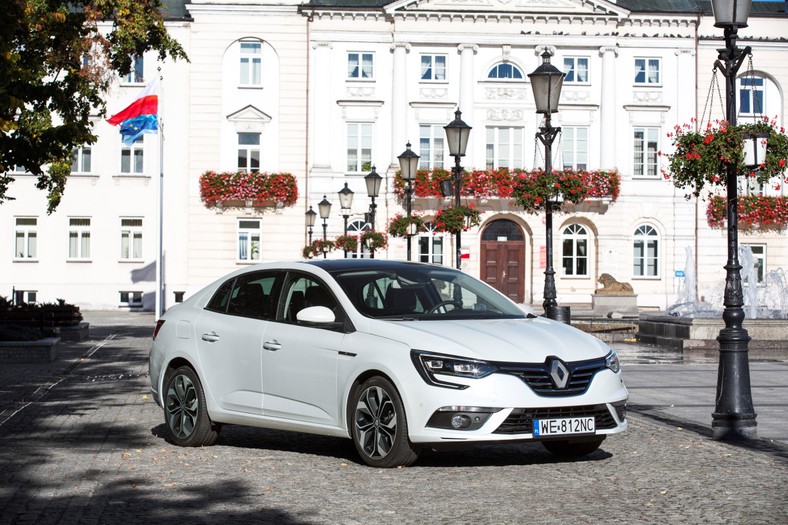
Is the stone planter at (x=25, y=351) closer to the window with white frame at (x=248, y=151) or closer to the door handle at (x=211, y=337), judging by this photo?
the door handle at (x=211, y=337)

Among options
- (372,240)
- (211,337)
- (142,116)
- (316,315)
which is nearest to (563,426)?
(316,315)

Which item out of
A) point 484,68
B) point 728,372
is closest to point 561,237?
point 484,68

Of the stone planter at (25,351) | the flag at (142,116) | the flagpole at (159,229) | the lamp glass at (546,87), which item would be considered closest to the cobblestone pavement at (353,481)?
the lamp glass at (546,87)

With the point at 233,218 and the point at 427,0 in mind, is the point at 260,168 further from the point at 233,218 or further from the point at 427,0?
the point at 427,0

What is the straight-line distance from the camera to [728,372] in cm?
1223

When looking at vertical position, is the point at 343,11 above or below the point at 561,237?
above

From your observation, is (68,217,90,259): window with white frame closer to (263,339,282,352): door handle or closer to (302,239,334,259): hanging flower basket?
(302,239,334,259): hanging flower basket

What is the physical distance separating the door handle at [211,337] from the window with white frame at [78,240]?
154 ft

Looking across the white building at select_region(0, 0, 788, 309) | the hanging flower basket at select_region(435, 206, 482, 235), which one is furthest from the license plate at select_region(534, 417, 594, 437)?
the white building at select_region(0, 0, 788, 309)

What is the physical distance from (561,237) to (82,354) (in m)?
35.1

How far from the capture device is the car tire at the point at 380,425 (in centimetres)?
970

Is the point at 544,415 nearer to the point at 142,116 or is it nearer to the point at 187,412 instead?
the point at 187,412

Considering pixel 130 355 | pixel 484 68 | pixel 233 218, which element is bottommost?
pixel 130 355

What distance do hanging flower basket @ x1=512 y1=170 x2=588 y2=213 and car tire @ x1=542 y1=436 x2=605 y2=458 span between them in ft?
30.6
